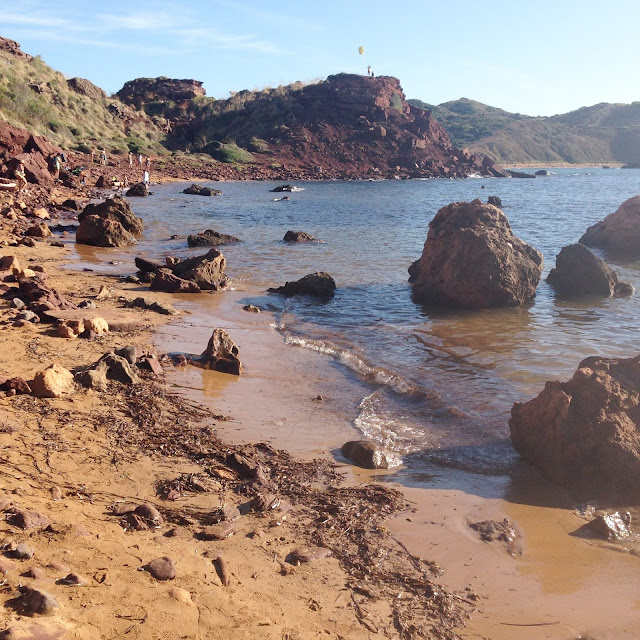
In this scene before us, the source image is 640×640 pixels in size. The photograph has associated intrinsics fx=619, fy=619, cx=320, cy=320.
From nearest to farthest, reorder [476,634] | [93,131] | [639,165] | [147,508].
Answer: [476,634], [147,508], [93,131], [639,165]

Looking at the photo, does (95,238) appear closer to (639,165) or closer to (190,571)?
(190,571)

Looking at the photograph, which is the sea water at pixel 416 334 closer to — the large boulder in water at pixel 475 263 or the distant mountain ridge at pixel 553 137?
the large boulder in water at pixel 475 263

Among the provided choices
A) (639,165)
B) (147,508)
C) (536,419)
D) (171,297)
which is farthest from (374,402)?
(639,165)

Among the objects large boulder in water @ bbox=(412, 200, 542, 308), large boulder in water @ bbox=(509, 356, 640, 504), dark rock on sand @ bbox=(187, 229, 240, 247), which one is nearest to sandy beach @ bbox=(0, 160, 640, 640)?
large boulder in water @ bbox=(509, 356, 640, 504)

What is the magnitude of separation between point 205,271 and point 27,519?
9.82m

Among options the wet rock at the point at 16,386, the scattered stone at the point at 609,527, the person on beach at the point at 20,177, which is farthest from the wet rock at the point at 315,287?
the person on beach at the point at 20,177

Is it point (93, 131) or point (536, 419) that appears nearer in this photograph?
point (536, 419)

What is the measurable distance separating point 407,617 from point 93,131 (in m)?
59.8

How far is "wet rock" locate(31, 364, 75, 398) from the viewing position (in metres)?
5.76

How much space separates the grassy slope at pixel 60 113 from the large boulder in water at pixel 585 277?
120 ft

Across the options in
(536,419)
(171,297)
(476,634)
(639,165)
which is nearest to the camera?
(476,634)

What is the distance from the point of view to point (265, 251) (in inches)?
773

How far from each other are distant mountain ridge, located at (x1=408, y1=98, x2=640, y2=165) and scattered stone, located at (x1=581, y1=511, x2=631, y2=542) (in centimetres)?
11097

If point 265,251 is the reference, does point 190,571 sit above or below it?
below
